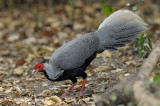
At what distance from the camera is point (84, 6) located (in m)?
8.62

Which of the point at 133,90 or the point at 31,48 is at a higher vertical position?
the point at 133,90

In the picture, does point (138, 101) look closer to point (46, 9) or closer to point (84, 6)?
point (84, 6)

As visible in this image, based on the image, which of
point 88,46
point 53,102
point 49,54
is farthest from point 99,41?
point 49,54

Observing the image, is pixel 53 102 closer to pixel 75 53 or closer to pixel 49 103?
pixel 49 103

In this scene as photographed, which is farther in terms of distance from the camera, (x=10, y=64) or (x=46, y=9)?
(x=46, y=9)

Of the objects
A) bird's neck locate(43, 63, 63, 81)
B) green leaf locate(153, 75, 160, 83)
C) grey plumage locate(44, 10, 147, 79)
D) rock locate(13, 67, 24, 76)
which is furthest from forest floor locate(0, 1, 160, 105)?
green leaf locate(153, 75, 160, 83)

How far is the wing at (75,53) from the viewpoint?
153 inches

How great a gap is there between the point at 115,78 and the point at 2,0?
6.33 metres

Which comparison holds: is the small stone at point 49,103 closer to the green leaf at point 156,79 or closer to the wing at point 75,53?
the wing at point 75,53

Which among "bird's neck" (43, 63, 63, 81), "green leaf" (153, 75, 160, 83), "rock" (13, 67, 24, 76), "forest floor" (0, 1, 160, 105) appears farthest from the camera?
"rock" (13, 67, 24, 76)

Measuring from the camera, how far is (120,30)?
4.07 meters

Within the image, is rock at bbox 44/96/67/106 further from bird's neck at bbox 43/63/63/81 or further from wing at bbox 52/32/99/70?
wing at bbox 52/32/99/70

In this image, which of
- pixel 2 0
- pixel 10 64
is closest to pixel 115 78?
pixel 10 64

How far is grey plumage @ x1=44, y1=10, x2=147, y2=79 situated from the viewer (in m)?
3.90
